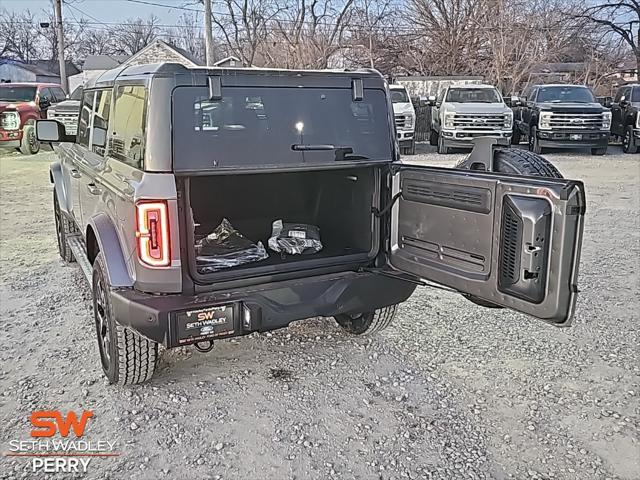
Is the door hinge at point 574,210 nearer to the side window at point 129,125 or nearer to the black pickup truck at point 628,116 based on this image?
the side window at point 129,125

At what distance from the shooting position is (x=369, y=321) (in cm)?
421

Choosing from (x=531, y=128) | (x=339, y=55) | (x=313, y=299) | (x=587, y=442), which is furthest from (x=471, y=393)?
(x=339, y=55)

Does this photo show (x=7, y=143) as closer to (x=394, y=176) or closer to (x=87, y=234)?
(x=87, y=234)

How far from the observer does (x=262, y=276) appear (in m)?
3.37

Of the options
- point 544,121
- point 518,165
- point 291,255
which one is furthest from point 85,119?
point 544,121

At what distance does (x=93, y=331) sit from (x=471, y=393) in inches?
107

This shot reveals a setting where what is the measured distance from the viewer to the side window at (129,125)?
9.98 feet

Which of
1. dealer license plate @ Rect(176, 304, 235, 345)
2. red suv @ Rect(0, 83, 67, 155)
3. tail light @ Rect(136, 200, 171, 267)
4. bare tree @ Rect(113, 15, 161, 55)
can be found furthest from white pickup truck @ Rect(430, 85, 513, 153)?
bare tree @ Rect(113, 15, 161, 55)

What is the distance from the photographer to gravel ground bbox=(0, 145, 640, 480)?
114 inches

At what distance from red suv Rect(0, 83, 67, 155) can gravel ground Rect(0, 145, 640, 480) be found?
12.0 meters

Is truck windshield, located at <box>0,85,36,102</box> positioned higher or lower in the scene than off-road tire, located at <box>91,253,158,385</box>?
higher

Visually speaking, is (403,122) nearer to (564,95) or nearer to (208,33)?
(564,95)

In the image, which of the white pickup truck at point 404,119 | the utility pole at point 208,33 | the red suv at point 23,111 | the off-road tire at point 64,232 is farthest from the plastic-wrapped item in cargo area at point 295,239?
the utility pole at point 208,33

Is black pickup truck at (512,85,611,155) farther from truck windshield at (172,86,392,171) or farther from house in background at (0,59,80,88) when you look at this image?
house in background at (0,59,80,88)
